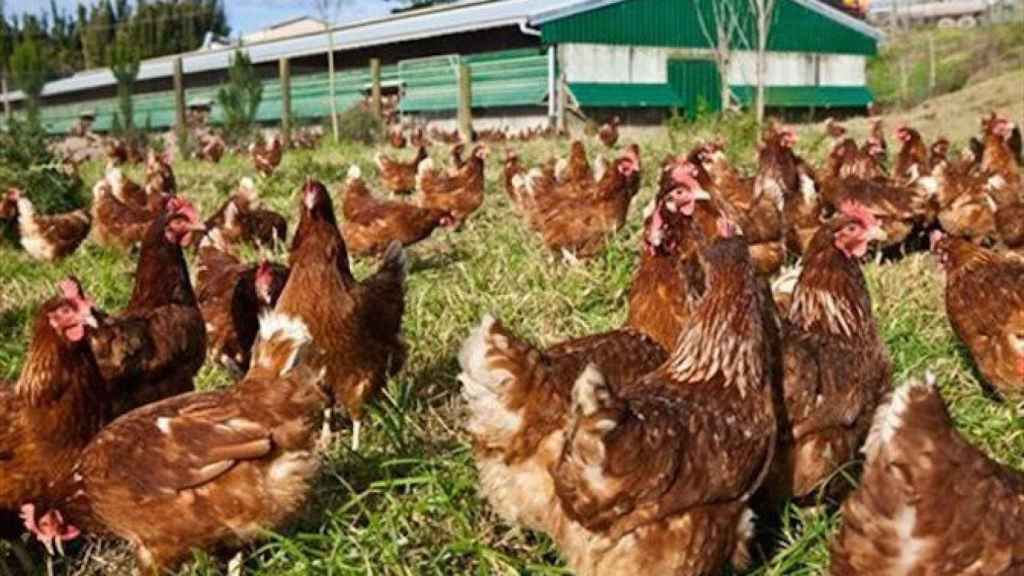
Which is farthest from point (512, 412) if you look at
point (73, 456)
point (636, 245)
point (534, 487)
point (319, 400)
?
point (636, 245)

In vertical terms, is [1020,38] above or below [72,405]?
above

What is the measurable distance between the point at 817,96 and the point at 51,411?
89.0 ft

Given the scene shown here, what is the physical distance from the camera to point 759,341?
10.3 ft

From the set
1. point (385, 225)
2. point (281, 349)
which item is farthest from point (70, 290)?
point (385, 225)

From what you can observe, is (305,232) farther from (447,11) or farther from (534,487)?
(447,11)

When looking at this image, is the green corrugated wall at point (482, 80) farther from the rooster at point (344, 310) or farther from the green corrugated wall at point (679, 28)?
the rooster at point (344, 310)

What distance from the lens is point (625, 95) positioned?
79.1ft

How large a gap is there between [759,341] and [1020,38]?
104 ft

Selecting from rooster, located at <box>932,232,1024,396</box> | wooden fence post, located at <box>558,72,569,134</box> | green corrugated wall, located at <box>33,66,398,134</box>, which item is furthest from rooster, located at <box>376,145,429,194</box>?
green corrugated wall, located at <box>33,66,398,134</box>

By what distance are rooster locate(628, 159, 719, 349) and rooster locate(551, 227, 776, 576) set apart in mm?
958

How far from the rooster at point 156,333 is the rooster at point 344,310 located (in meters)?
0.48

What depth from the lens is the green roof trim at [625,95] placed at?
23.2 meters

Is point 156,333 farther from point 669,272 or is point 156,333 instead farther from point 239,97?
point 239,97

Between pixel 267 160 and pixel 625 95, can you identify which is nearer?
pixel 267 160
